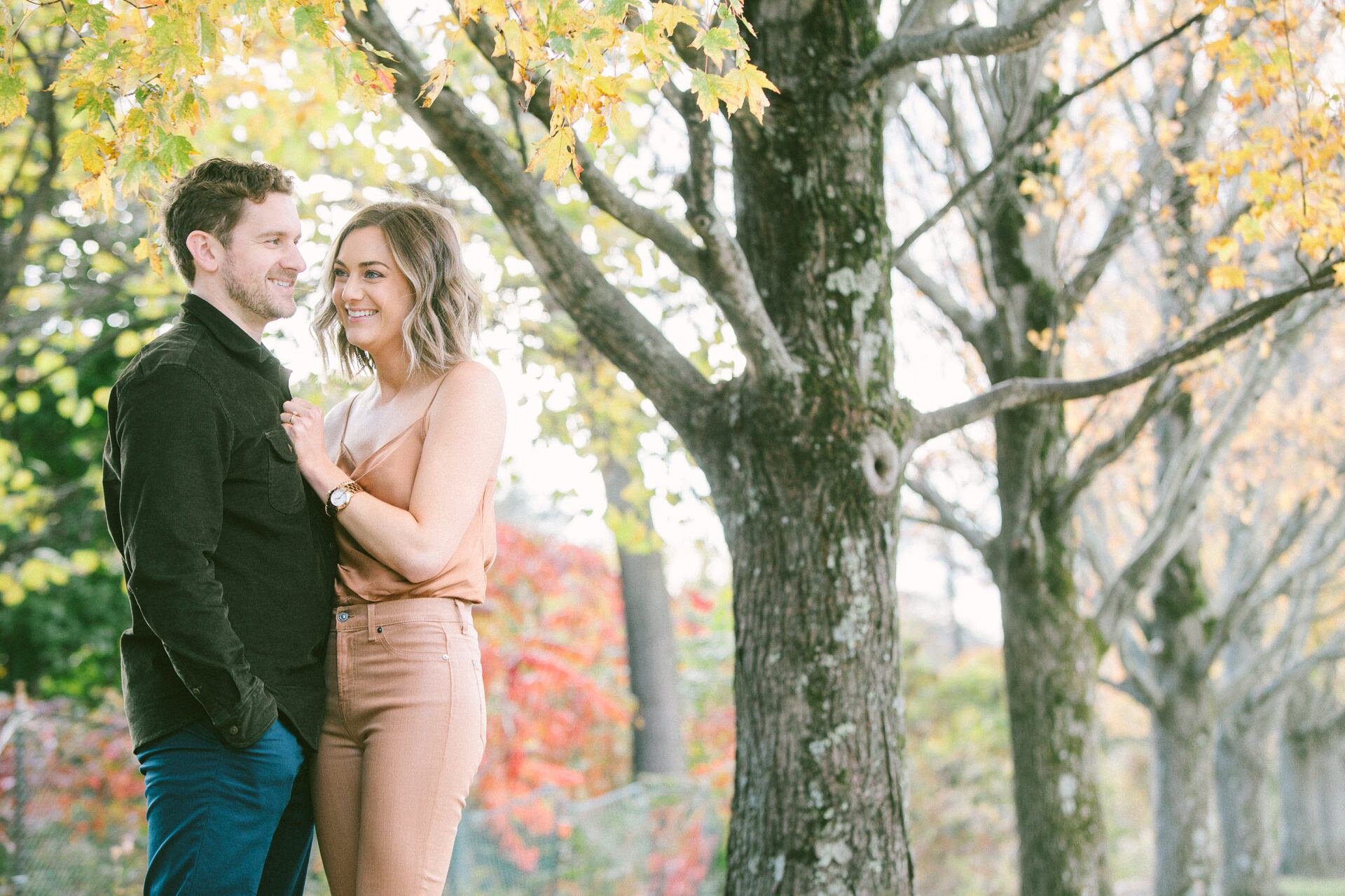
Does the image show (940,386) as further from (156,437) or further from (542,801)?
(156,437)

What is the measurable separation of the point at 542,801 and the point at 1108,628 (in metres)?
3.84

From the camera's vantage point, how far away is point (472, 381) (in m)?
2.70

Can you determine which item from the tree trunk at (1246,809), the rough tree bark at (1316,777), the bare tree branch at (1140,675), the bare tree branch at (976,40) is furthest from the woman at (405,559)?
the rough tree bark at (1316,777)

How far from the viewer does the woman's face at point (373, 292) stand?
2.78 metres

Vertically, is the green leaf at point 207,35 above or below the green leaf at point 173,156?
above

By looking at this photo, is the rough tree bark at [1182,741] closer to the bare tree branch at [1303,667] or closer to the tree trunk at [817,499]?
the bare tree branch at [1303,667]

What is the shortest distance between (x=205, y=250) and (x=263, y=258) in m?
0.12

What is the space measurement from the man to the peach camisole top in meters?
0.05

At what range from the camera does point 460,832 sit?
24.0 feet

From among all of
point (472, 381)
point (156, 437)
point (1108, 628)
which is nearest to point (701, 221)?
point (472, 381)

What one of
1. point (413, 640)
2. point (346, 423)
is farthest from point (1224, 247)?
point (413, 640)

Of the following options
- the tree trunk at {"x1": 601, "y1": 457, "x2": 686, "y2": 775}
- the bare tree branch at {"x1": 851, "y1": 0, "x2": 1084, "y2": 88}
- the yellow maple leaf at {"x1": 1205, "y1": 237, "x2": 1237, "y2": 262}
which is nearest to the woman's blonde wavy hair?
the bare tree branch at {"x1": 851, "y1": 0, "x2": 1084, "y2": 88}

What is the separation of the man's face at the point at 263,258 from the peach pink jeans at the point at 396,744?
72 centimetres

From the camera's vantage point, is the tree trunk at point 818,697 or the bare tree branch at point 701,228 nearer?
the bare tree branch at point 701,228
